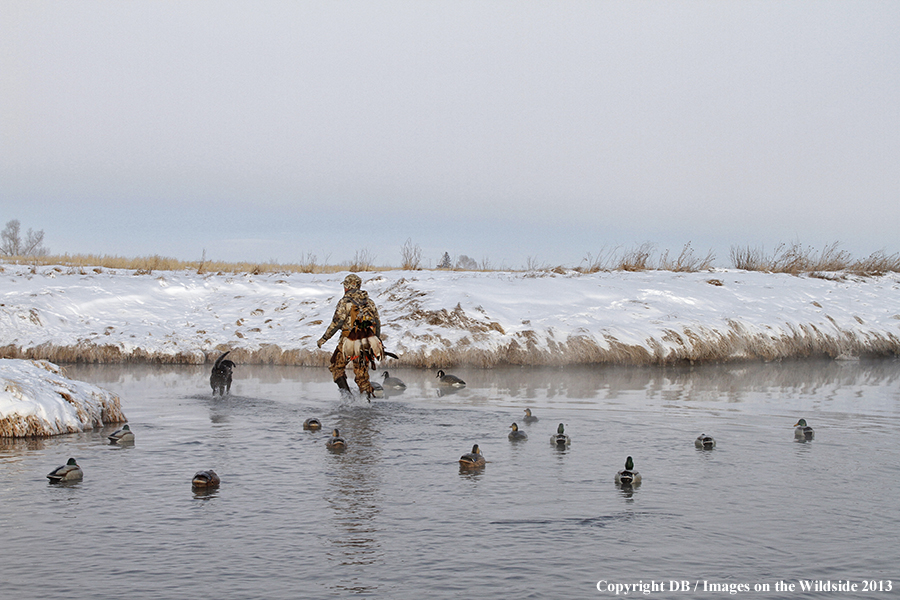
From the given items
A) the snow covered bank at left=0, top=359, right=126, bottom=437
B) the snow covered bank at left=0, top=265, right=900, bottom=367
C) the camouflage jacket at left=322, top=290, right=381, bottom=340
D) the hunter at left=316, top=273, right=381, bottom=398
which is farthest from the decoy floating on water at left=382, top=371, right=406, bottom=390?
the snow covered bank at left=0, top=359, right=126, bottom=437

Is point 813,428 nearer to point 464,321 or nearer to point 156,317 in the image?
point 464,321

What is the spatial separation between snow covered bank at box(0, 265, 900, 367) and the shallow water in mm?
9241

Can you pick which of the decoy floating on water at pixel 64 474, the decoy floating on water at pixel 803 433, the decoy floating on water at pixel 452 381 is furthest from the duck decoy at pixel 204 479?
the decoy floating on water at pixel 452 381

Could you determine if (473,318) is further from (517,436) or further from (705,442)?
(705,442)

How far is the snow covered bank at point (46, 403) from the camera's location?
39.8 feet

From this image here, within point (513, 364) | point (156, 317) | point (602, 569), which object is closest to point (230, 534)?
point (602, 569)

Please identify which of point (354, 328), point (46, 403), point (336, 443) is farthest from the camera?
point (354, 328)

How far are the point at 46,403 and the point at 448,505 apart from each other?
777cm

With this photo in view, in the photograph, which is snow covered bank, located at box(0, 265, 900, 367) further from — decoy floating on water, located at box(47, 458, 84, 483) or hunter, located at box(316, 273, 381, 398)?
decoy floating on water, located at box(47, 458, 84, 483)

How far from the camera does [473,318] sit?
82.5ft

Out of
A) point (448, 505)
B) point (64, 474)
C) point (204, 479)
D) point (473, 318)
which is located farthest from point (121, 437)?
point (473, 318)

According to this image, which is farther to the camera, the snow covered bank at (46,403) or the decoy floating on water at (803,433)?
the snow covered bank at (46,403)

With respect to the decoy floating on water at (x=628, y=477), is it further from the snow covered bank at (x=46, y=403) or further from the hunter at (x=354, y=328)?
the snow covered bank at (x=46, y=403)

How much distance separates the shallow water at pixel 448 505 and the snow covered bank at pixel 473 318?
9.24 meters
